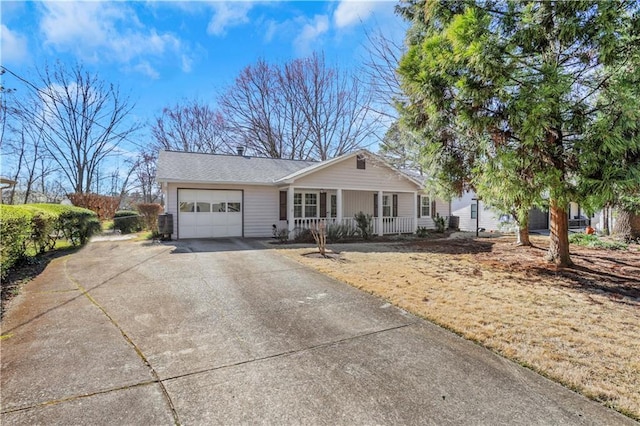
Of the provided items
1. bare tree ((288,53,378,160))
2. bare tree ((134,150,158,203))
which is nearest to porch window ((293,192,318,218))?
bare tree ((288,53,378,160))

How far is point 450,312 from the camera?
4.39 m

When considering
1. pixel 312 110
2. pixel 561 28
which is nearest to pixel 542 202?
pixel 561 28

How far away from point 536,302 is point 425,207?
1402cm

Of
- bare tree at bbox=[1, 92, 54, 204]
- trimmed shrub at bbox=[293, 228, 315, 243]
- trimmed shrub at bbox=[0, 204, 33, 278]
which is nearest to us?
trimmed shrub at bbox=[0, 204, 33, 278]

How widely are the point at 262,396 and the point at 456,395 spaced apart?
1.57m

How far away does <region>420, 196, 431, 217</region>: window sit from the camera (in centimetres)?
1831

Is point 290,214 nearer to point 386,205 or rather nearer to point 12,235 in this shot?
point 386,205

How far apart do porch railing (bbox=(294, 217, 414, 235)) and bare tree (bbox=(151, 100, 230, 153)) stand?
17054 millimetres

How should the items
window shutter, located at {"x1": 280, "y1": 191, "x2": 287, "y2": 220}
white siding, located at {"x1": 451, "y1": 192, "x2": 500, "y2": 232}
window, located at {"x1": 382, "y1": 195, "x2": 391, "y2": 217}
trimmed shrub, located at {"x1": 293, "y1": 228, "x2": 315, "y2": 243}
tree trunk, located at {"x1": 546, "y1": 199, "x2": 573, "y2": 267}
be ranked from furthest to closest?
1. white siding, located at {"x1": 451, "y1": 192, "x2": 500, "y2": 232}
2. window, located at {"x1": 382, "y1": 195, "x2": 391, "y2": 217}
3. window shutter, located at {"x1": 280, "y1": 191, "x2": 287, "y2": 220}
4. trimmed shrub, located at {"x1": 293, "y1": 228, "x2": 315, "y2": 243}
5. tree trunk, located at {"x1": 546, "y1": 199, "x2": 573, "y2": 267}

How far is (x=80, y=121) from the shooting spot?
25.8 meters

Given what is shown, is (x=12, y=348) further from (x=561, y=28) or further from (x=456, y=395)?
(x=561, y=28)

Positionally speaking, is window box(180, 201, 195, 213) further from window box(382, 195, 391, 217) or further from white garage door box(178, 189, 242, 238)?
window box(382, 195, 391, 217)

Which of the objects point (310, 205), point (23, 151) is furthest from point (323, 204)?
point (23, 151)

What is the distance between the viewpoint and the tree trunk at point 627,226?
10.7m
